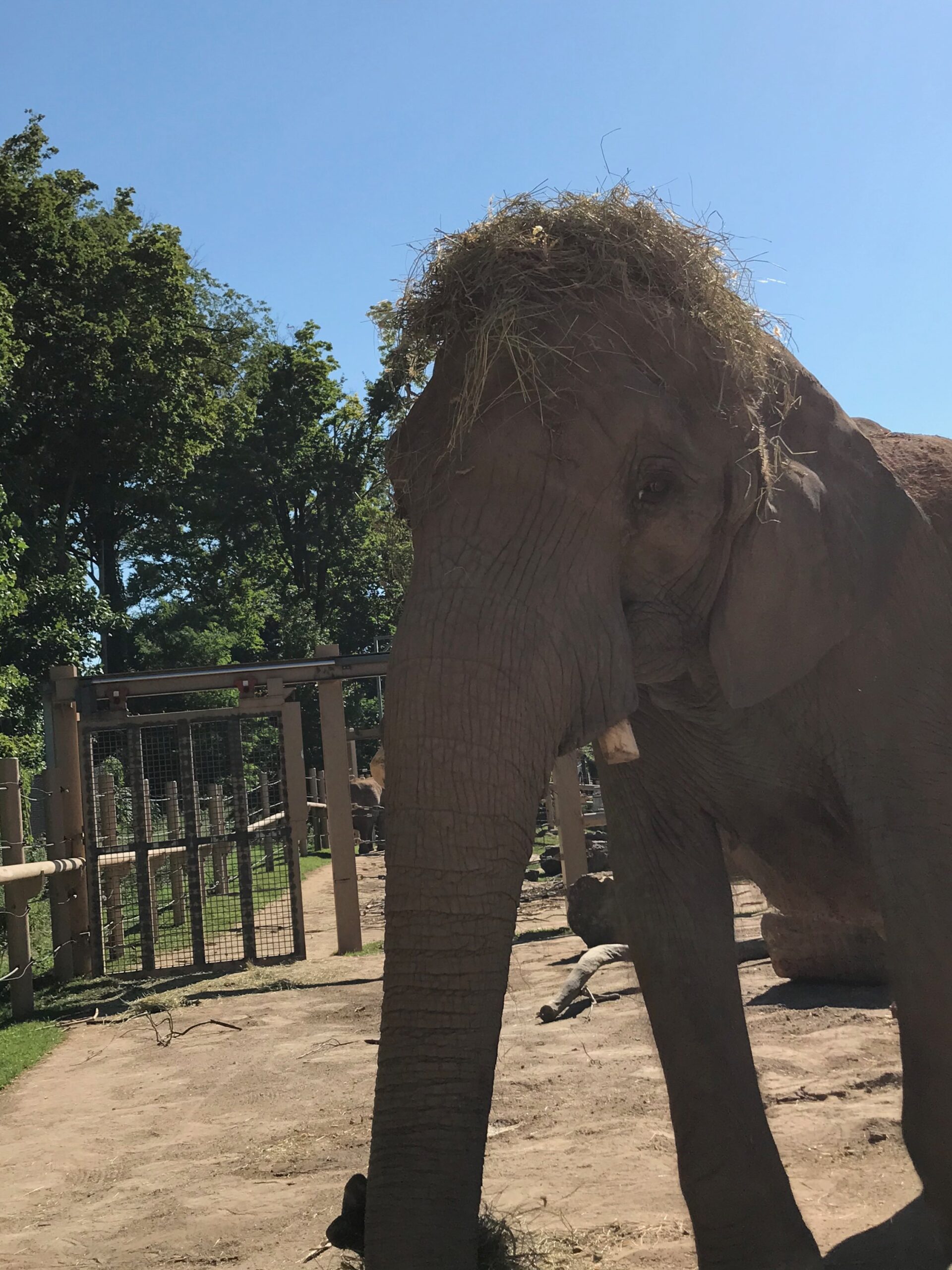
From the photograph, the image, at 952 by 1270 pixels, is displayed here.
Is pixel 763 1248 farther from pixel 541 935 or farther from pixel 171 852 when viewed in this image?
pixel 171 852

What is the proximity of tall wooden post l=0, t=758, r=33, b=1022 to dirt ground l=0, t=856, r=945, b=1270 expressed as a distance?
3.60ft

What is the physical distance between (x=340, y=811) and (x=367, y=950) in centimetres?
155

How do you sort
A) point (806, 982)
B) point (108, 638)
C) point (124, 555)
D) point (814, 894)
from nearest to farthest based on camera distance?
point (814, 894) → point (806, 982) → point (108, 638) → point (124, 555)

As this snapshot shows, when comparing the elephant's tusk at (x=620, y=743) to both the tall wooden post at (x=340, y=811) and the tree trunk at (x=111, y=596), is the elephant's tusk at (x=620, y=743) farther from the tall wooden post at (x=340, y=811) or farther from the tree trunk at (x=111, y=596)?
the tree trunk at (x=111, y=596)

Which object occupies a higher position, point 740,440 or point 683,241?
point 683,241

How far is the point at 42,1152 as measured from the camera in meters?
5.74

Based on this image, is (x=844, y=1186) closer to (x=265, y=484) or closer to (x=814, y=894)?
(x=814, y=894)

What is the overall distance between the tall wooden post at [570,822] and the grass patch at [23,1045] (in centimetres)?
539

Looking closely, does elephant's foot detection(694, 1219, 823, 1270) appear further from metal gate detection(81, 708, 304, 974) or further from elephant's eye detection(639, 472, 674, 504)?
metal gate detection(81, 708, 304, 974)

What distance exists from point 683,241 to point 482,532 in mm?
1118

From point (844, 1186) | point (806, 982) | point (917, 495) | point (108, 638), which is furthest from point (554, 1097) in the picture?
point (108, 638)

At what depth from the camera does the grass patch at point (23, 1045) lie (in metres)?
7.95

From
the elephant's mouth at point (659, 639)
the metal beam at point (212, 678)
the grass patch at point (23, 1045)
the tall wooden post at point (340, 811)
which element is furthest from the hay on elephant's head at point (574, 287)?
the tall wooden post at point (340, 811)

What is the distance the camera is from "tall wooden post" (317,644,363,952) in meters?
12.2
